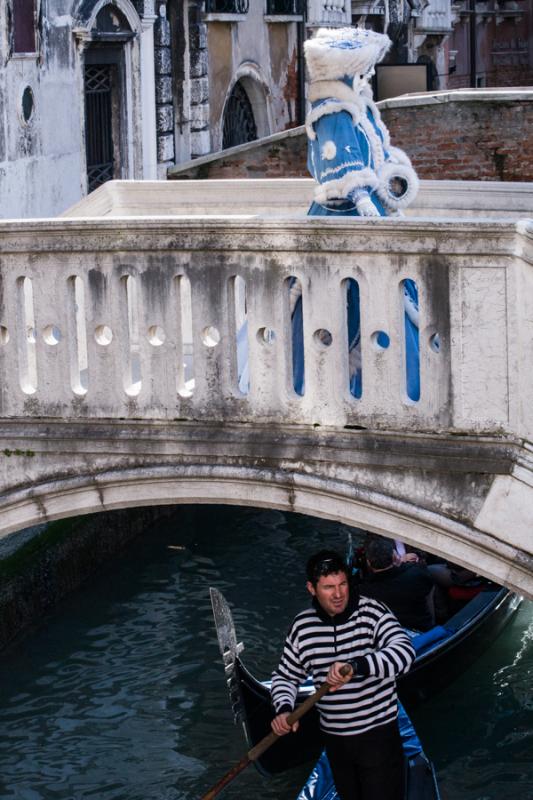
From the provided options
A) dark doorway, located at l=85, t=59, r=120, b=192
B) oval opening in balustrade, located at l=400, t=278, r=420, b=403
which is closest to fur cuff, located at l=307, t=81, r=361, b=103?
oval opening in balustrade, located at l=400, t=278, r=420, b=403

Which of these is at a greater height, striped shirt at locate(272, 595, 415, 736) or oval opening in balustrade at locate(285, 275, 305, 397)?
oval opening in balustrade at locate(285, 275, 305, 397)

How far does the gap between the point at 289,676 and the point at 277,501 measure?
1.78ft

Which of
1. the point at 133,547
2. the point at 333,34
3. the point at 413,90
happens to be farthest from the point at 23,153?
the point at 413,90

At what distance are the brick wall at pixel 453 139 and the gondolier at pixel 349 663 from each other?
22.2 ft

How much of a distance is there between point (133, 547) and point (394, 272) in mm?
5401

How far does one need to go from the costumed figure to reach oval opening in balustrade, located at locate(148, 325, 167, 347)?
78 centimetres

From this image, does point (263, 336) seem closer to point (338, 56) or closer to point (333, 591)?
point (333, 591)

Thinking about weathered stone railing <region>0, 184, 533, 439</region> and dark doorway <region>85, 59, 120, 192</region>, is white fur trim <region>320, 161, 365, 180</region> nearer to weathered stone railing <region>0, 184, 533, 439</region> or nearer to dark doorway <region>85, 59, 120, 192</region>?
weathered stone railing <region>0, 184, 533, 439</region>

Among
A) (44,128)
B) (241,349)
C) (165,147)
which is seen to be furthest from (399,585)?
(165,147)

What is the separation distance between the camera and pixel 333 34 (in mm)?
4711

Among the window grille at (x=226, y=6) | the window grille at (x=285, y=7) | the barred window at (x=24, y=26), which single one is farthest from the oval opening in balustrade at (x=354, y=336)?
the window grille at (x=285, y=7)

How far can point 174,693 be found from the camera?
7.06 m

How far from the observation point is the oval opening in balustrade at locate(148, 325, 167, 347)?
Result: 4051mm

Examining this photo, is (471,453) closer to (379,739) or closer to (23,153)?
(379,739)
